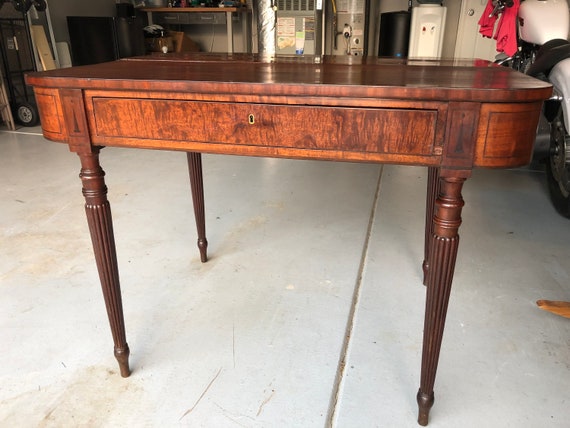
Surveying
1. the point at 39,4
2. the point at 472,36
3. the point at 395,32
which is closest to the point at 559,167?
the point at 395,32

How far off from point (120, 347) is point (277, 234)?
87cm

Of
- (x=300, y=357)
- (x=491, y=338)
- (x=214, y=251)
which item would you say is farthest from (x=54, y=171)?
(x=491, y=338)

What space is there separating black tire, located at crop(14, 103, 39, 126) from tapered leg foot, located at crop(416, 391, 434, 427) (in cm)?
375

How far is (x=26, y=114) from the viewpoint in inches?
147

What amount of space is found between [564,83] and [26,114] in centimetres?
369

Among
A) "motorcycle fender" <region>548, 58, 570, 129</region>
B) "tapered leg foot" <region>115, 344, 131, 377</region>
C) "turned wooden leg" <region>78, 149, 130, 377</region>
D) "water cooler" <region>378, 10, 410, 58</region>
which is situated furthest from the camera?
"water cooler" <region>378, 10, 410, 58</region>

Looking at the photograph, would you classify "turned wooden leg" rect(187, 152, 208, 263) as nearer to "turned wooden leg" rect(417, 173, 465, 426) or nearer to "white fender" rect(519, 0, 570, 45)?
"turned wooden leg" rect(417, 173, 465, 426)

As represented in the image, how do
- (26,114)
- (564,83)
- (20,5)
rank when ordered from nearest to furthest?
(564,83) → (20,5) → (26,114)

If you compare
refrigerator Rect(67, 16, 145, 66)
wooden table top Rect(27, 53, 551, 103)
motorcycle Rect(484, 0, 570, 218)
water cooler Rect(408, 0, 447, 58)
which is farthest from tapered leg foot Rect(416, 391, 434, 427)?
refrigerator Rect(67, 16, 145, 66)

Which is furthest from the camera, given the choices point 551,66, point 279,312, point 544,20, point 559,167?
point 544,20

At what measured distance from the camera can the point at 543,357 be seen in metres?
1.18

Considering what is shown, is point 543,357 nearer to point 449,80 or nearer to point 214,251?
point 449,80

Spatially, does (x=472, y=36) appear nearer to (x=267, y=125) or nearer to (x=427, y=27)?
(x=427, y=27)

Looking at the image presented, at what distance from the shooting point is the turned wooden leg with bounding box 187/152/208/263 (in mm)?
1473
